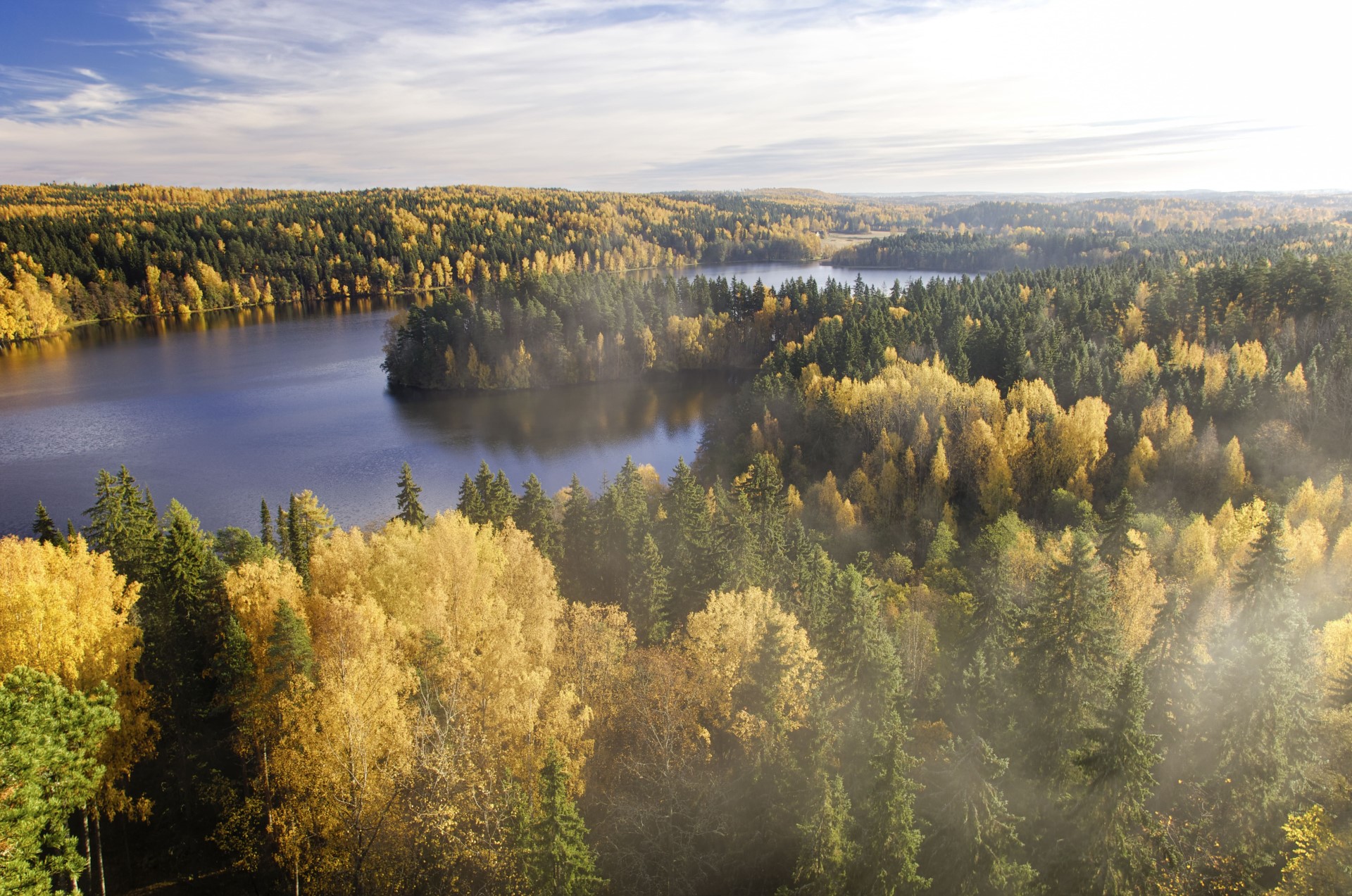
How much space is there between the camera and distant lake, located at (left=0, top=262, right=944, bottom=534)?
2074 inches

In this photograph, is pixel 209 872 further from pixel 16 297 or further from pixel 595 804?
pixel 16 297

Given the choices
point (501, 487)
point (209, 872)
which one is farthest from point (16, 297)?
point (209, 872)

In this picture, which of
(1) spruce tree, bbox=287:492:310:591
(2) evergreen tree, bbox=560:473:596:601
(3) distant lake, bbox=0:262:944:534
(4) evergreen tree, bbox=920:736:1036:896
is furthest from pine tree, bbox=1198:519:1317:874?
(3) distant lake, bbox=0:262:944:534

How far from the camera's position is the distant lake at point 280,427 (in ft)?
173

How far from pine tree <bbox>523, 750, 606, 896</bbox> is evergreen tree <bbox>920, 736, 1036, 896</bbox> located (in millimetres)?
7091

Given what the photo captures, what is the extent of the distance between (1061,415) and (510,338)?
201 feet

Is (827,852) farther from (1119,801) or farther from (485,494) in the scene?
(485,494)

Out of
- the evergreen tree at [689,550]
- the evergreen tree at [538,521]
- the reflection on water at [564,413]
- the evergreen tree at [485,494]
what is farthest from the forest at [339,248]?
the evergreen tree at [689,550]

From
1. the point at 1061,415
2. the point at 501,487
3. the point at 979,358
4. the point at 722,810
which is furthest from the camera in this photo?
the point at 979,358

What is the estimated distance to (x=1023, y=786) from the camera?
16688mm

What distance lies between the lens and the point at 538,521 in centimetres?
3497

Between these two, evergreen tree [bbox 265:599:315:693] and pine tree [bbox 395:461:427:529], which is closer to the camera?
evergreen tree [bbox 265:599:315:693]

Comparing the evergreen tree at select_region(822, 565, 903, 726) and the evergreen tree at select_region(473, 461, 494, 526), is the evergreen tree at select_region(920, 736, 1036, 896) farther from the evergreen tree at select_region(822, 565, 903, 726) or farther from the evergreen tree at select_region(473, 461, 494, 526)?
the evergreen tree at select_region(473, 461, 494, 526)

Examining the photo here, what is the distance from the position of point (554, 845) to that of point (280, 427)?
64.9 metres
